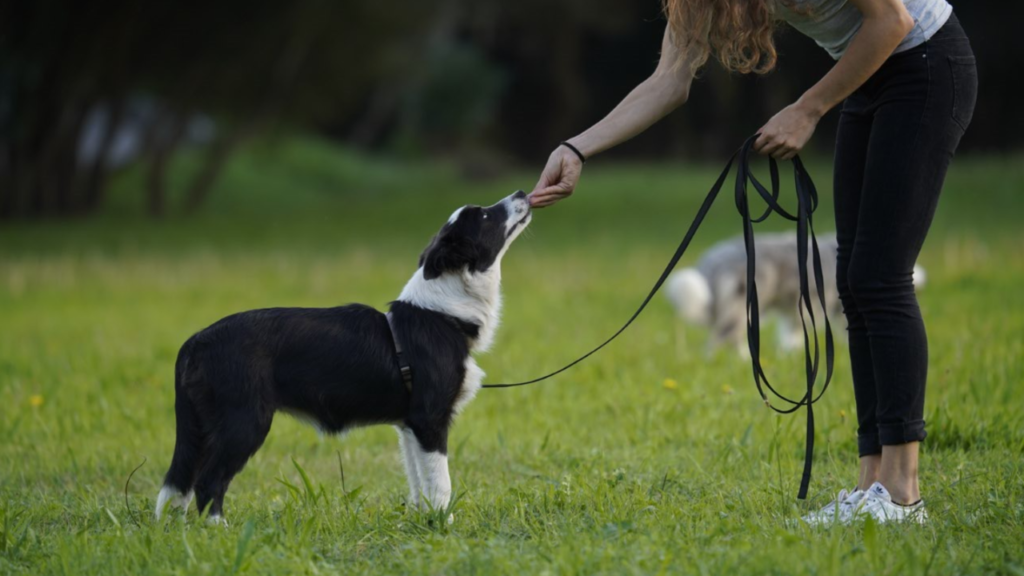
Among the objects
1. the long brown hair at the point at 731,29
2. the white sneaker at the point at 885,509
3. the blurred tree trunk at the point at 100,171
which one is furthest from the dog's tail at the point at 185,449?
the blurred tree trunk at the point at 100,171

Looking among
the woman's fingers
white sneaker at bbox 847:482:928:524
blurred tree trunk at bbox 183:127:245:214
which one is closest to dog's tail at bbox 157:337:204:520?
the woman's fingers

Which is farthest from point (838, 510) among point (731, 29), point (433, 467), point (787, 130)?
point (731, 29)

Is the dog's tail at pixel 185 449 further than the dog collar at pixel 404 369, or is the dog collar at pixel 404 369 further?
the dog collar at pixel 404 369

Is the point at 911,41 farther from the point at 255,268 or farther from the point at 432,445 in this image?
the point at 255,268

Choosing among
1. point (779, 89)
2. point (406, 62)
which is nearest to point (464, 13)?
point (406, 62)

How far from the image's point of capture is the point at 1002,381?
6.02m

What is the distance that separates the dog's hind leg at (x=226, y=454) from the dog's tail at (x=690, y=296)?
5.60m

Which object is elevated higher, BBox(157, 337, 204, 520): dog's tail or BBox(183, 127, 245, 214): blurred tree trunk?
BBox(183, 127, 245, 214): blurred tree trunk

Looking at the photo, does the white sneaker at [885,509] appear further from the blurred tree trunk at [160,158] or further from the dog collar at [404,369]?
the blurred tree trunk at [160,158]

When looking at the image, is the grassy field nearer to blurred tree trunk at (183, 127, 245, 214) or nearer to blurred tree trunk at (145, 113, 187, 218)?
blurred tree trunk at (145, 113, 187, 218)

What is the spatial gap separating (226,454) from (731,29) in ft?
8.14

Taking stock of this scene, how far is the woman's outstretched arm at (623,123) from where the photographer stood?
4.42 meters

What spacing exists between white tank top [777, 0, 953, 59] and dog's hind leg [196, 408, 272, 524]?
250cm

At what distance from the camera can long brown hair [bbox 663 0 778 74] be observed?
401 centimetres
